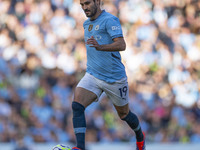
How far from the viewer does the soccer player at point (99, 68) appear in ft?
17.4

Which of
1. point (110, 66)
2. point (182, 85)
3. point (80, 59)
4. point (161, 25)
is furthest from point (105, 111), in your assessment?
point (110, 66)

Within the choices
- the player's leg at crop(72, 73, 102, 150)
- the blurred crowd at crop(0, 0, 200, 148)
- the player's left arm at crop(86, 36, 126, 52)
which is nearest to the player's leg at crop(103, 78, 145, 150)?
the player's leg at crop(72, 73, 102, 150)

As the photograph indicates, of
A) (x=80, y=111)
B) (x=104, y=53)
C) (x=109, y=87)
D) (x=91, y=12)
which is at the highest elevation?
(x=91, y=12)

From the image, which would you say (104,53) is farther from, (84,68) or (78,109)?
(84,68)

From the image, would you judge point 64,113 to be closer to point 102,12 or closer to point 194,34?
point 194,34

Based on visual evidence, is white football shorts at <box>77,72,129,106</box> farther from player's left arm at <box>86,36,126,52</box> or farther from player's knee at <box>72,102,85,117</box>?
player's left arm at <box>86,36,126,52</box>

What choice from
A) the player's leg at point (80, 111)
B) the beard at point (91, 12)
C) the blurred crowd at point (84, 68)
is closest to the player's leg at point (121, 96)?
the player's leg at point (80, 111)

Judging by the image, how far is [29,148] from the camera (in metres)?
9.37

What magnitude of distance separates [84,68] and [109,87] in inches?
243

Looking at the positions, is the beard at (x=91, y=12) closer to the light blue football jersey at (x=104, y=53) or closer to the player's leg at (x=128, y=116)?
the light blue football jersey at (x=104, y=53)

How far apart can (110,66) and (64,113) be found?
5941mm

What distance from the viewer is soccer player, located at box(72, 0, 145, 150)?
5305 millimetres

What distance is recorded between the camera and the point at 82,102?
546cm

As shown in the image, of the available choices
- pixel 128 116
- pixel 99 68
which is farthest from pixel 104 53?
pixel 128 116
